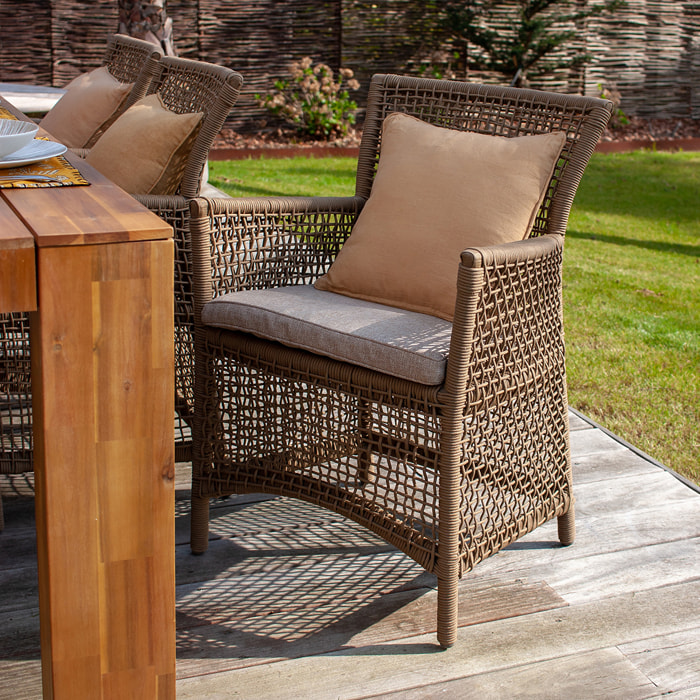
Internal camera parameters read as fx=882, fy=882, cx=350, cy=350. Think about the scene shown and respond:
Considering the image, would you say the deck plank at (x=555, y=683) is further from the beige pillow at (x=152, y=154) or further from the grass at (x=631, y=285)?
the beige pillow at (x=152, y=154)

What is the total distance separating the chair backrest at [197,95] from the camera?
2297mm

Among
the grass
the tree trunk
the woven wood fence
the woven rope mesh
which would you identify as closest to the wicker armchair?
the grass

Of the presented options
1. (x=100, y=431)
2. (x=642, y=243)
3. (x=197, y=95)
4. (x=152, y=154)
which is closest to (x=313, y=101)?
(x=642, y=243)

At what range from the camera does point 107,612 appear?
1.23 meters

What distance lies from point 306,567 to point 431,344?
653 mm

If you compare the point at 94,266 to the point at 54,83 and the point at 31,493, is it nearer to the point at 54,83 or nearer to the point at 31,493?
the point at 31,493

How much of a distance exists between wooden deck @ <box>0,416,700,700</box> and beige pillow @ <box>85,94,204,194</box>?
832 millimetres

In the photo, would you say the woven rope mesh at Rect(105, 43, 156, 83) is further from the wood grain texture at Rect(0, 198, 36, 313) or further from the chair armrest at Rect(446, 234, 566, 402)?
the wood grain texture at Rect(0, 198, 36, 313)

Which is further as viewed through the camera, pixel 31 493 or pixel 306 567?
pixel 31 493

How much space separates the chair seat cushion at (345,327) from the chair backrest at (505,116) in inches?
17.8

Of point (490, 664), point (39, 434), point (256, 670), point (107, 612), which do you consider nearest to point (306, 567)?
point (256, 670)

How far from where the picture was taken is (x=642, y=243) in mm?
5512

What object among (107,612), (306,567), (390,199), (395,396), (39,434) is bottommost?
(306,567)

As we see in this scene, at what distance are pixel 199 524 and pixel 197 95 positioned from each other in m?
1.24
